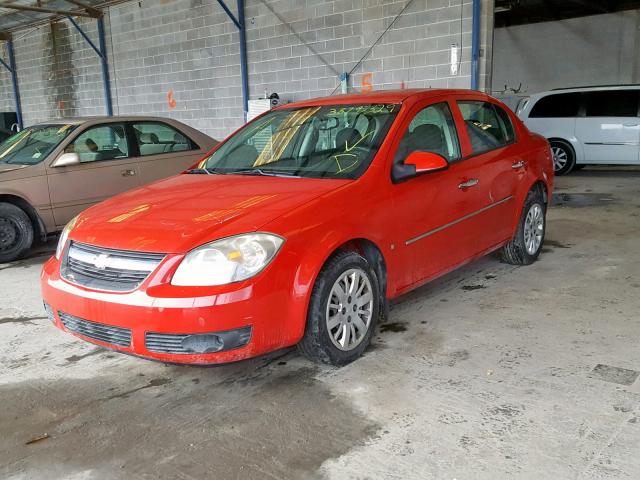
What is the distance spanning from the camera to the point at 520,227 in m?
4.83

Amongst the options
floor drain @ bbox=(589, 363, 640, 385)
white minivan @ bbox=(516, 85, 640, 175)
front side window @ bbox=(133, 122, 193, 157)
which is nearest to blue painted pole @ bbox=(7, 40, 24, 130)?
front side window @ bbox=(133, 122, 193, 157)

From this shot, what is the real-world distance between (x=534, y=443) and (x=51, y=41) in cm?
1619

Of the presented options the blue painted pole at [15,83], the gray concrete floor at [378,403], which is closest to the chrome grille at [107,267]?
the gray concrete floor at [378,403]

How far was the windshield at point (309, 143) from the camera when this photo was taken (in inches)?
137

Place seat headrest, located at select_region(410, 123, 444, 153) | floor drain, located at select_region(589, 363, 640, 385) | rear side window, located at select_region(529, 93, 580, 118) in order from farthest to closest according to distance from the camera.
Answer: rear side window, located at select_region(529, 93, 580, 118), seat headrest, located at select_region(410, 123, 444, 153), floor drain, located at select_region(589, 363, 640, 385)

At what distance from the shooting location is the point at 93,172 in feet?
20.4

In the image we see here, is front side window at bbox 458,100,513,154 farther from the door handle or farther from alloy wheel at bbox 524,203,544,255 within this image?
alloy wheel at bbox 524,203,544,255

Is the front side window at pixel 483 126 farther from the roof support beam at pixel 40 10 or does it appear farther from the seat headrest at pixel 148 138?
the roof support beam at pixel 40 10

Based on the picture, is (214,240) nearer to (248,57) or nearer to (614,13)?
(248,57)

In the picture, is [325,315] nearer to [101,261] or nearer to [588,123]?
[101,261]

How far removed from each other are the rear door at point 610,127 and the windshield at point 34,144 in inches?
336

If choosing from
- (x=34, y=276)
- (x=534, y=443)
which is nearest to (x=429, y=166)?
(x=534, y=443)

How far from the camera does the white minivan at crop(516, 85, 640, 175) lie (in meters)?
10.1

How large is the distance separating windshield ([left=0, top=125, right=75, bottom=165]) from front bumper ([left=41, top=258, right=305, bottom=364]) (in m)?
3.85
